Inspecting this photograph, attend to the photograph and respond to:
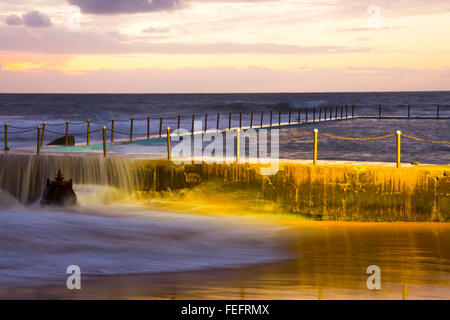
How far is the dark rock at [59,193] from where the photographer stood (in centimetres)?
1556

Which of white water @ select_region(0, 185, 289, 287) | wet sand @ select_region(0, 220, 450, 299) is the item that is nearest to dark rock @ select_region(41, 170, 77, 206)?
white water @ select_region(0, 185, 289, 287)

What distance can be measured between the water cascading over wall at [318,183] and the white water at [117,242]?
814 mm

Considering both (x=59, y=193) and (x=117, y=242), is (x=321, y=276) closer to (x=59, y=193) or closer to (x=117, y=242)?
(x=117, y=242)

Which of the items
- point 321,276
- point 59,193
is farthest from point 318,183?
point 59,193

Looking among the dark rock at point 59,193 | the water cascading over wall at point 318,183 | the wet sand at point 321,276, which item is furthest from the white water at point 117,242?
the water cascading over wall at point 318,183

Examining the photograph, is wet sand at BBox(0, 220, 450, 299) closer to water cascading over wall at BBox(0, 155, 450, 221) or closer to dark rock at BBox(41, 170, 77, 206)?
water cascading over wall at BBox(0, 155, 450, 221)

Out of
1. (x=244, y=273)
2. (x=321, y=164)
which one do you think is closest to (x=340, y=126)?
(x=321, y=164)

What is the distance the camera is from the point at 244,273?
1017 centimetres

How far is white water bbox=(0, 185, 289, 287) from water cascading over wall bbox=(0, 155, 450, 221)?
0.81m

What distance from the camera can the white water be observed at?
1055 cm

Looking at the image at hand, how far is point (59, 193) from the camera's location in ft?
51.2

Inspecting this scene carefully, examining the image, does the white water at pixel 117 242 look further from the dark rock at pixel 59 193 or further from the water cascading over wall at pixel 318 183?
the water cascading over wall at pixel 318 183

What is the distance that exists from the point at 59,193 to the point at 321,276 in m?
8.26

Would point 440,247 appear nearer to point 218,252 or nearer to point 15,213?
point 218,252
